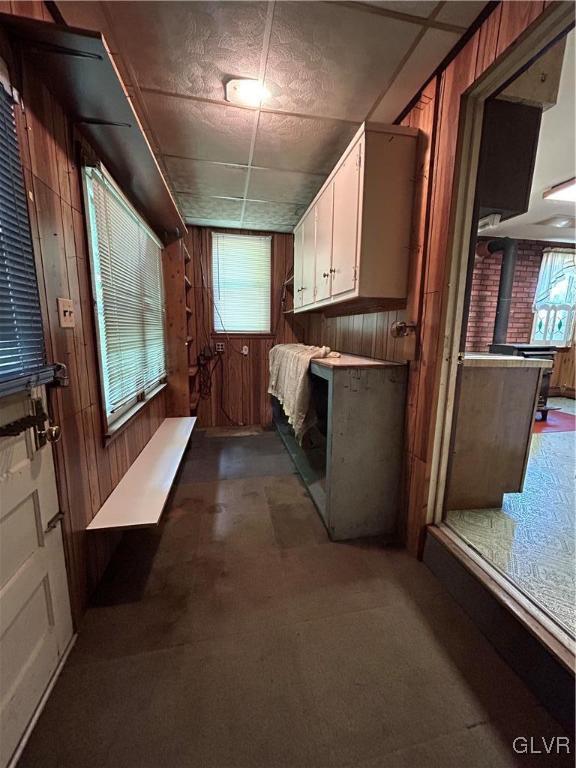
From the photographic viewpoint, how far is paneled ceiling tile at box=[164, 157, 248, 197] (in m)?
2.42

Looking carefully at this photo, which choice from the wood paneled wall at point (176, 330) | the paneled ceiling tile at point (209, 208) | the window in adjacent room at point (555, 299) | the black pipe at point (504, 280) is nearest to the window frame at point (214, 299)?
the paneled ceiling tile at point (209, 208)

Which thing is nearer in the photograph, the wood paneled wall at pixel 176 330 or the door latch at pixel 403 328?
the door latch at pixel 403 328

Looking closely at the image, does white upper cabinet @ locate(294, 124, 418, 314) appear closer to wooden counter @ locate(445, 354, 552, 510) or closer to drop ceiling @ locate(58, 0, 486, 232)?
drop ceiling @ locate(58, 0, 486, 232)

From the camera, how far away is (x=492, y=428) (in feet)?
6.34

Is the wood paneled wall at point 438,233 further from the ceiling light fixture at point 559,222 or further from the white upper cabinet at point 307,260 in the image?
the ceiling light fixture at point 559,222

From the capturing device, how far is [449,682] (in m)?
1.13

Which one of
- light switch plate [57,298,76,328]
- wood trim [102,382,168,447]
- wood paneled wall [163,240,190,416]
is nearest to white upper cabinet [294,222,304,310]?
wood paneled wall [163,240,190,416]

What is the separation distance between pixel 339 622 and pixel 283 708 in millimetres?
415

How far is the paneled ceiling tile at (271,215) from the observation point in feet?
10.4

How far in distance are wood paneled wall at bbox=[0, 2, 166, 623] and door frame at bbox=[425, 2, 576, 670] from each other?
1.77 metres

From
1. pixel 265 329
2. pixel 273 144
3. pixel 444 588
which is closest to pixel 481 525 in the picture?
pixel 444 588

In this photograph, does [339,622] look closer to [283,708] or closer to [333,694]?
[333,694]

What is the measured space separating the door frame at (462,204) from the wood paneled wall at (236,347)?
2.81 metres

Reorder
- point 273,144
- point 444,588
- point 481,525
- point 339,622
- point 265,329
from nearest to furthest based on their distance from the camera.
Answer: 1. point 339,622
2. point 444,588
3. point 481,525
4. point 273,144
5. point 265,329
